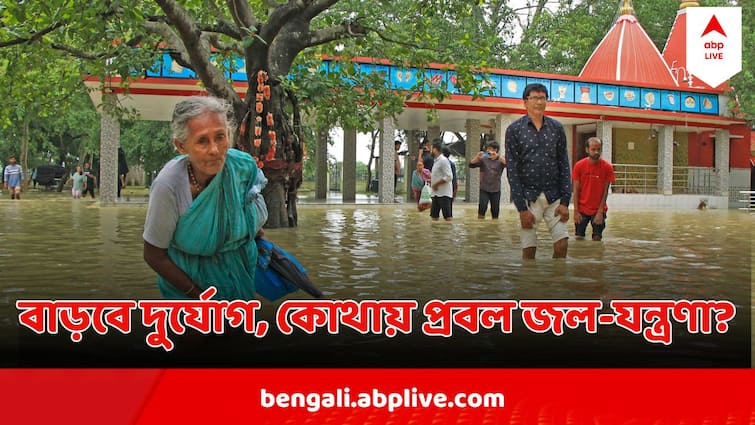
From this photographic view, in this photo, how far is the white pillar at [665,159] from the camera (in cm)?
2564

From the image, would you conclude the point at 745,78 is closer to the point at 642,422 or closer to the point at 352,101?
the point at 352,101

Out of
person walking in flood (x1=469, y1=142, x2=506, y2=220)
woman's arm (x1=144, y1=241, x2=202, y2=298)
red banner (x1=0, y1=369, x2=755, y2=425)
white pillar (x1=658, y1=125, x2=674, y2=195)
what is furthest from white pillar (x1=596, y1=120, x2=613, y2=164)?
woman's arm (x1=144, y1=241, x2=202, y2=298)

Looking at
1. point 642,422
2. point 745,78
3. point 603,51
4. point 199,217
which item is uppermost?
point 603,51

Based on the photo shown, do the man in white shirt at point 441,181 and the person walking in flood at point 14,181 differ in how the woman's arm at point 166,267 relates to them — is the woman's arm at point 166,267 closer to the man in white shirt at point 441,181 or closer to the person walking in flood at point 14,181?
the man in white shirt at point 441,181

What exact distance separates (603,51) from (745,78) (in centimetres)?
534

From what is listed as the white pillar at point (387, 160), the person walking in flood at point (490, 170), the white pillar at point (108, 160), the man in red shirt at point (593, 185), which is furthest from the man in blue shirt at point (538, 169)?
the white pillar at point (387, 160)

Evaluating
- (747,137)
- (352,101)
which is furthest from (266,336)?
(747,137)

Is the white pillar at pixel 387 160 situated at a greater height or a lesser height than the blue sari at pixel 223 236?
greater

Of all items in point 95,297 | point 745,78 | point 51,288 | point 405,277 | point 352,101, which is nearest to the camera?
point 95,297

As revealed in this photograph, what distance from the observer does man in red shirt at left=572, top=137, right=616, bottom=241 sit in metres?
8.23

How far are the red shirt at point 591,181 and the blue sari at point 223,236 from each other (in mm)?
6003

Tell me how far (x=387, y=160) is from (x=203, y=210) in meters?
18.9

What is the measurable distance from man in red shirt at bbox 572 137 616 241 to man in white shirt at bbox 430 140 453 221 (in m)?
4.02

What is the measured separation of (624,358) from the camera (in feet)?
9.12
